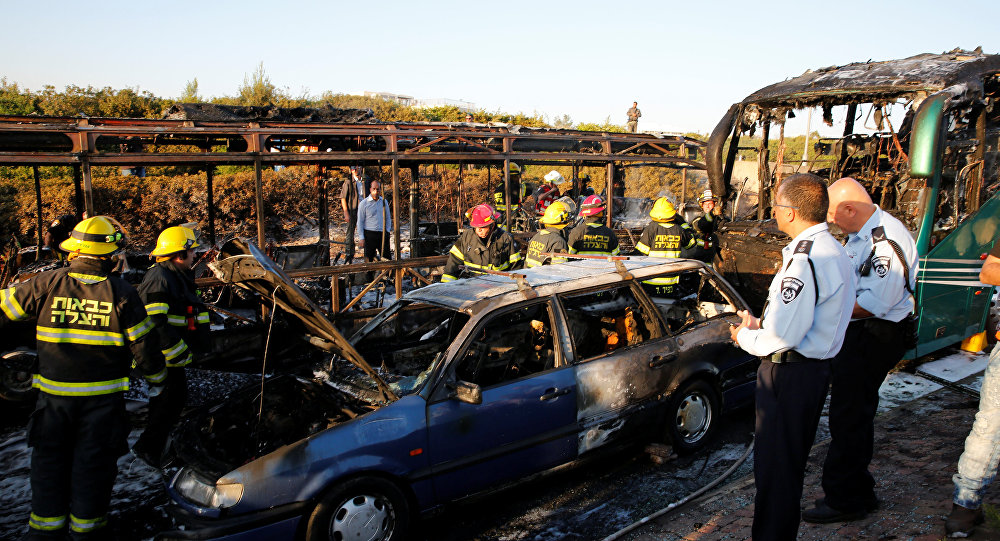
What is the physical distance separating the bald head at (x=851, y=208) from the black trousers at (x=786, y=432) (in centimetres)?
126

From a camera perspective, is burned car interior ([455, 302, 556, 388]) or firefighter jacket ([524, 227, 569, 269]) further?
firefighter jacket ([524, 227, 569, 269])

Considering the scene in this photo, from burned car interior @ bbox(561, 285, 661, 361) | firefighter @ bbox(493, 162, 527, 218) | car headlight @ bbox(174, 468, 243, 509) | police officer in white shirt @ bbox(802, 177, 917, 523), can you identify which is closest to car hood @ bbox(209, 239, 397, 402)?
car headlight @ bbox(174, 468, 243, 509)

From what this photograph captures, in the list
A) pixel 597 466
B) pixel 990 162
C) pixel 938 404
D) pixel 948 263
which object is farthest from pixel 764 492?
pixel 990 162

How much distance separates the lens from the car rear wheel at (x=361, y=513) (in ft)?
11.0

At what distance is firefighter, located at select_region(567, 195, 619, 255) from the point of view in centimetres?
730

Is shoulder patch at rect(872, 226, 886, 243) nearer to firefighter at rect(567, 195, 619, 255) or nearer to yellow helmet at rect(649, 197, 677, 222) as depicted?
yellow helmet at rect(649, 197, 677, 222)

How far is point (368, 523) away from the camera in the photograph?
3508 mm

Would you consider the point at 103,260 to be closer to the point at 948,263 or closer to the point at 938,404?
the point at 938,404

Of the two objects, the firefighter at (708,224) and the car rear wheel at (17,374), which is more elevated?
the firefighter at (708,224)

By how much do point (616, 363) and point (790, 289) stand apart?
68.6 inches

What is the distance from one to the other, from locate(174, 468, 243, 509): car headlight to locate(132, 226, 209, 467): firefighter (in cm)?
132

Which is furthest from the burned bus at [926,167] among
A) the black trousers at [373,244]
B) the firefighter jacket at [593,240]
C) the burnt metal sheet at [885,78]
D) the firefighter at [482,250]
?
the black trousers at [373,244]

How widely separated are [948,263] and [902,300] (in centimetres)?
357

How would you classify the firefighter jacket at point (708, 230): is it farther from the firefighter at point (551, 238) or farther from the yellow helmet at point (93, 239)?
the yellow helmet at point (93, 239)
